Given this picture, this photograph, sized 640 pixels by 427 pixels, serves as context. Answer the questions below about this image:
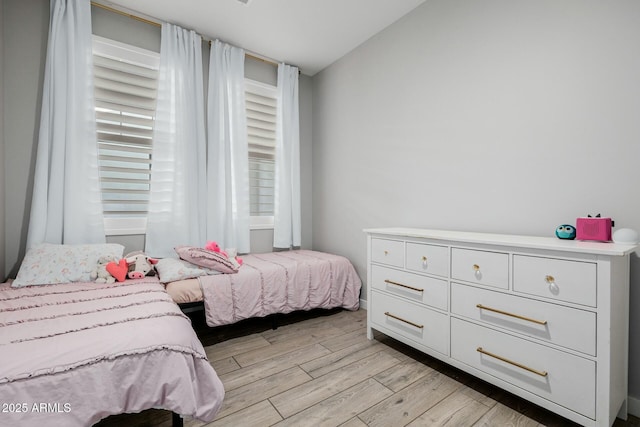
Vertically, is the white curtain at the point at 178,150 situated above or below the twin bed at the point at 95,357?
above

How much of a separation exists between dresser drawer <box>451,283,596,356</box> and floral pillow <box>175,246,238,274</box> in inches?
63.5

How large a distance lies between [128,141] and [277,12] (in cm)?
171

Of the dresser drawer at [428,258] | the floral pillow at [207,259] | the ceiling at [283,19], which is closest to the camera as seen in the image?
the dresser drawer at [428,258]

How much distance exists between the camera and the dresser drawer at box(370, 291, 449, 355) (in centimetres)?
174

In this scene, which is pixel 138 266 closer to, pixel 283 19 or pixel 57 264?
pixel 57 264

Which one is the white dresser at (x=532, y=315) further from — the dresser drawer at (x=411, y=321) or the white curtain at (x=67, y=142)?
the white curtain at (x=67, y=142)

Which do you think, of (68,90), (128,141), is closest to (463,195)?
(128,141)

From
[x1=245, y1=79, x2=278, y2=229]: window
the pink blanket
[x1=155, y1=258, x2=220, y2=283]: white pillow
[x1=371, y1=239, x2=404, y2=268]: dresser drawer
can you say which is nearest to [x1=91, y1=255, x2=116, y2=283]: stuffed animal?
[x1=155, y1=258, x2=220, y2=283]: white pillow

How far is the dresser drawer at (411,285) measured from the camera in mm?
1748

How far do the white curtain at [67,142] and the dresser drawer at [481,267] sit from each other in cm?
262

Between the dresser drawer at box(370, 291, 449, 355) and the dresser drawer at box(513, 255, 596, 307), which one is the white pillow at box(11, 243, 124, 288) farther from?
the dresser drawer at box(513, 255, 596, 307)

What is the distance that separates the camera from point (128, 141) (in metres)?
2.53

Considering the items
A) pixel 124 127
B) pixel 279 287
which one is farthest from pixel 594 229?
pixel 124 127

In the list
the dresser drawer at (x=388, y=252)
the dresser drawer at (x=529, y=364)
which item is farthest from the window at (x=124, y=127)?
the dresser drawer at (x=529, y=364)
